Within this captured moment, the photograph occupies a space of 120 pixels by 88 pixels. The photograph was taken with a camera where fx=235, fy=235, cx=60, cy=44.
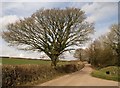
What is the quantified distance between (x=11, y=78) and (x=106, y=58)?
4290 centimetres

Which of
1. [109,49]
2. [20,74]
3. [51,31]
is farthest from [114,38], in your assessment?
[20,74]

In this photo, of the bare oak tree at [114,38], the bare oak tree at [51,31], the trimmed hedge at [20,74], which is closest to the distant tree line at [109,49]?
the bare oak tree at [114,38]

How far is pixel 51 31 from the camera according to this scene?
3956cm

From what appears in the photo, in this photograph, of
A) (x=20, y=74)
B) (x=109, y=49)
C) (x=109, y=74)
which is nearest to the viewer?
(x=20, y=74)

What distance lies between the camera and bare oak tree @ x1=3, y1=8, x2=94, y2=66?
Result: 38594mm

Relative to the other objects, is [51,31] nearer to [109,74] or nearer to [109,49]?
[109,74]

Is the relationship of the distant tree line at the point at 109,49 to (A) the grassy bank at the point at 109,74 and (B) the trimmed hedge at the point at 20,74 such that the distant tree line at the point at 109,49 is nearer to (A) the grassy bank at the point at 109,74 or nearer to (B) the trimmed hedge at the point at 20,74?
(A) the grassy bank at the point at 109,74

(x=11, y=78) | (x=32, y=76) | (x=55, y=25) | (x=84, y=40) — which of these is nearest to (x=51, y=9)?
(x=55, y=25)

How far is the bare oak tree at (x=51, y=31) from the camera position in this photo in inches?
1519

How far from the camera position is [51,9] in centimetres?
3844

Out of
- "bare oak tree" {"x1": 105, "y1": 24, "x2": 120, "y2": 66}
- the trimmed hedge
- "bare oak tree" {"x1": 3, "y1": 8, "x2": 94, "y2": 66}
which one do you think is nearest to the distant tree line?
"bare oak tree" {"x1": 105, "y1": 24, "x2": 120, "y2": 66}

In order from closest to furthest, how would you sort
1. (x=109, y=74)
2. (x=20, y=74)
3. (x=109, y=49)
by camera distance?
(x=20, y=74), (x=109, y=74), (x=109, y=49)

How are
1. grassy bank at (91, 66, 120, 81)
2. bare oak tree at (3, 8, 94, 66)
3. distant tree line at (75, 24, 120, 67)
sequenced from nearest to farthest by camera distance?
grassy bank at (91, 66, 120, 81) < bare oak tree at (3, 8, 94, 66) < distant tree line at (75, 24, 120, 67)

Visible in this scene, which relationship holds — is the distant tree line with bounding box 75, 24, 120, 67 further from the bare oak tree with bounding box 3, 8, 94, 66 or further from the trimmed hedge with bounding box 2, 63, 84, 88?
the trimmed hedge with bounding box 2, 63, 84, 88
